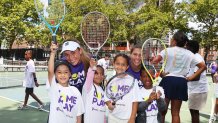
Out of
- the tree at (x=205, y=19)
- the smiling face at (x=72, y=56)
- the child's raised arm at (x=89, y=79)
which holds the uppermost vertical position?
the tree at (x=205, y=19)

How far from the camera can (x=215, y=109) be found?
753cm

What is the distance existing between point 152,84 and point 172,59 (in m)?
0.94

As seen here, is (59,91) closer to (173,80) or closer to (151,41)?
(151,41)

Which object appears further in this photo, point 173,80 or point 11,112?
point 11,112

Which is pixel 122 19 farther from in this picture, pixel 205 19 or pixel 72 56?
pixel 72 56


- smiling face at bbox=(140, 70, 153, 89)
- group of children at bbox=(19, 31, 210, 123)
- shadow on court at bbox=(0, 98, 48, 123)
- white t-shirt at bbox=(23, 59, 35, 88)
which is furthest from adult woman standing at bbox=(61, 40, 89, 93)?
white t-shirt at bbox=(23, 59, 35, 88)

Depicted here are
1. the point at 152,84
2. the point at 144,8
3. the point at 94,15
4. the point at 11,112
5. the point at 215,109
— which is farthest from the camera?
the point at 144,8

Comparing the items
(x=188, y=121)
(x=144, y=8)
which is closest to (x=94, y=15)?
(x=188, y=121)

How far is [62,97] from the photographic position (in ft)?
12.2

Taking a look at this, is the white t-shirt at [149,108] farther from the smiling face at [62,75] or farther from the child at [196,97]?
the child at [196,97]

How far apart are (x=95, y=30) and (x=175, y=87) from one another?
5.00ft

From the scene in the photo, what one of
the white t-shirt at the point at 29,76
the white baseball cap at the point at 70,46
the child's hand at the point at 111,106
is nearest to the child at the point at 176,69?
the child's hand at the point at 111,106

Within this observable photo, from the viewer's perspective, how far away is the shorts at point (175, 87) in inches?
194

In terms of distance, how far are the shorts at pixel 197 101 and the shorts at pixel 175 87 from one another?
1.23 metres
